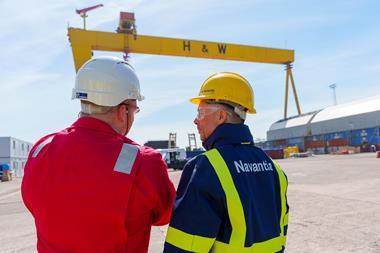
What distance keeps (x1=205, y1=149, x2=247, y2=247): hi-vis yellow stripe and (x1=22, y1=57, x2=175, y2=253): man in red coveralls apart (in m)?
0.23

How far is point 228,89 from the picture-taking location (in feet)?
6.02

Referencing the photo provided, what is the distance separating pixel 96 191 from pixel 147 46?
2205 centimetres

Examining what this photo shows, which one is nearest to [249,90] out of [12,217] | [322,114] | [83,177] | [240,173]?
[240,173]

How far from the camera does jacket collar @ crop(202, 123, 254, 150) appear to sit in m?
1.67

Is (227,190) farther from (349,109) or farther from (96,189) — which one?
(349,109)

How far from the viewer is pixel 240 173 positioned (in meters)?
1.55

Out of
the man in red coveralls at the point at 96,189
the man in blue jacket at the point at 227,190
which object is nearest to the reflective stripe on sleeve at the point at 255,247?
the man in blue jacket at the point at 227,190

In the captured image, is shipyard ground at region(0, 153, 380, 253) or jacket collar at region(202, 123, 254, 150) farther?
shipyard ground at region(0, 153, 380, 253)

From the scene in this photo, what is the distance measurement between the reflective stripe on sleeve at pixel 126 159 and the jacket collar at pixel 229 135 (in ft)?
1.36

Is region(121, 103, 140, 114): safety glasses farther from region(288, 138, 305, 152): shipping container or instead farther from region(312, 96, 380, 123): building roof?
region(288, 138, 305, 152): shipping container

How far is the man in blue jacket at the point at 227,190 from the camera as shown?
1.45 metres

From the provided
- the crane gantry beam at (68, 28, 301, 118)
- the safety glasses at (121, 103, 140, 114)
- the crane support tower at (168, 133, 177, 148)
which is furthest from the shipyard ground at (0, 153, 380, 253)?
the crane support tower at (168, 133, 177, 148)

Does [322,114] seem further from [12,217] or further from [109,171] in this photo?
[109,171]

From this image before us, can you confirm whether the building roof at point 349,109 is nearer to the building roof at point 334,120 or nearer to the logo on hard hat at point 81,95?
the building roof at point 334,120
